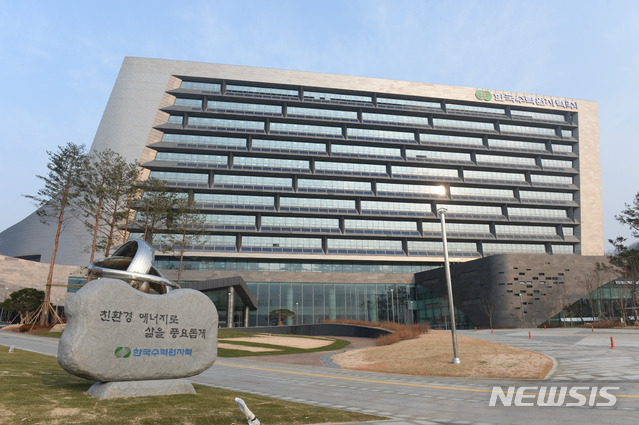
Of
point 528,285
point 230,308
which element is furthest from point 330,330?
point 528,285

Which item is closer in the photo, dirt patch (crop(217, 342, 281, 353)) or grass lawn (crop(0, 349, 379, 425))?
grass lawn (crop(0, 349, 379, 425))

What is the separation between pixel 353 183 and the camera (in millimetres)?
83500

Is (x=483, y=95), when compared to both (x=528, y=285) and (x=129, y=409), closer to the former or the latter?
(x=528, y=285)

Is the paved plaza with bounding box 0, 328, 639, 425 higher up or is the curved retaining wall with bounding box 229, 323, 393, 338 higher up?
the paved plaza with bounding box 0, 328, 639, 425

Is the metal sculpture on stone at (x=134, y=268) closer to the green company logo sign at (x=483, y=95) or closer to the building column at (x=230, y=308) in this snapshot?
the building column at (x=230, y=308)

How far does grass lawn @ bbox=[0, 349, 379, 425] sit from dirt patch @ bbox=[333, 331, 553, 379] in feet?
33.5

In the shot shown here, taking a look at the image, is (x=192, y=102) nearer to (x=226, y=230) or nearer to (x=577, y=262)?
(x=226, y=230)

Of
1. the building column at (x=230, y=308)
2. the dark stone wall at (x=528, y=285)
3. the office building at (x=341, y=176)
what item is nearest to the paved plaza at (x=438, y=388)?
the building column at (x=230, y=308)

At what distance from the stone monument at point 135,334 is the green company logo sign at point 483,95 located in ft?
305

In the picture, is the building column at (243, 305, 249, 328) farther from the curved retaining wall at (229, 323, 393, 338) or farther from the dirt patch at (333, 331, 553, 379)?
the dirt patch at (333, 331, 553, 379)

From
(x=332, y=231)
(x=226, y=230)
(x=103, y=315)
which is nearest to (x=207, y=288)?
(x=226, y=230)

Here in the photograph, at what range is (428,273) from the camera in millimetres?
79000

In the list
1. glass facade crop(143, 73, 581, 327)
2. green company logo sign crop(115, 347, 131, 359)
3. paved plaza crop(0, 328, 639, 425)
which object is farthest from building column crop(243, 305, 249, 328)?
green company logo sign crop(115, 347, 131, 359)

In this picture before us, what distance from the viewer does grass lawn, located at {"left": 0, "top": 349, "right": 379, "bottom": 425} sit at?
9039 millimetres
